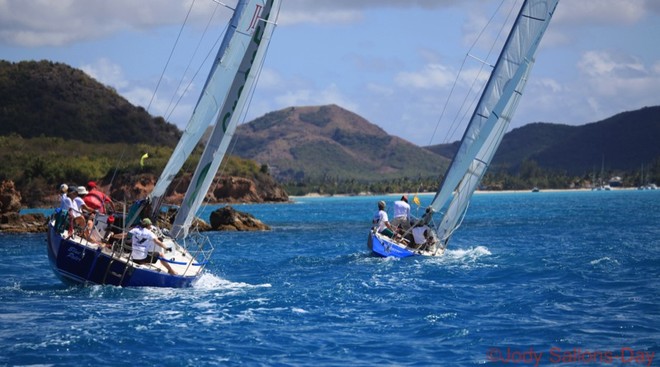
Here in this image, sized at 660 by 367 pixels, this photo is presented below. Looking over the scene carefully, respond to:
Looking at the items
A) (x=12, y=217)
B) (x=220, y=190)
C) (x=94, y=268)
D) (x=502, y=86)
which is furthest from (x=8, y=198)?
(x=220, y=190)

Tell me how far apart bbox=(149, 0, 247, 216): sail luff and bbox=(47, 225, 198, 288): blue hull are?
8.87 feet

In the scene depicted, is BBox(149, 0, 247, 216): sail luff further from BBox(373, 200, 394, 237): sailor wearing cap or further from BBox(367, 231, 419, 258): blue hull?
BBox(367, 231, 419, 258): blue hull

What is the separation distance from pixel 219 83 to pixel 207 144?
1.97 meters

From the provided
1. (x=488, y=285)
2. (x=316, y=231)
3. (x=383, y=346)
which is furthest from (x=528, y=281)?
(x=316, y=231)

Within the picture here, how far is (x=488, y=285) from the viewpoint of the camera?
28172mm

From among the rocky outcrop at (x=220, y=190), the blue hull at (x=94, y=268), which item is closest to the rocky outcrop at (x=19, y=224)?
the rocky outcrop at (x=220, y=190)

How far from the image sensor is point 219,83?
28.2m

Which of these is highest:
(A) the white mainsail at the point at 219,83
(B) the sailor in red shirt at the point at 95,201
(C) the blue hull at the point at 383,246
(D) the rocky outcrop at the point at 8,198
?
(A) the white mainsail at the point at 219,83

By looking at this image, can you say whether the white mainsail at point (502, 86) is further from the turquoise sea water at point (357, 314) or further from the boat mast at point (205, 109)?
the boat mast at point (205, 109)

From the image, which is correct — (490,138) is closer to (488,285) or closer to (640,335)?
(488,285)

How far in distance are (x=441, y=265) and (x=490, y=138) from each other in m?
6.88

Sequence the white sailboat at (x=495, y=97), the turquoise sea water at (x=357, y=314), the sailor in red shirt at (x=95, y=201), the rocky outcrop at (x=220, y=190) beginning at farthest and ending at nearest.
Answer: the rocky outcrop at (x=220, y=190), the white sailboat at (x=495, y=97), the sailor in red shirt at (x=95, y=201), the turquoise sea water at (x=357, y=314)

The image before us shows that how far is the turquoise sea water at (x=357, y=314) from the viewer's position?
59.8ft

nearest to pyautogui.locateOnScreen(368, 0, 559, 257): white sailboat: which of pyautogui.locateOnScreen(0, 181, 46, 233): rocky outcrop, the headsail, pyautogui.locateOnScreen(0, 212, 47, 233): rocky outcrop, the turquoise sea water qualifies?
the turquoise sea water
